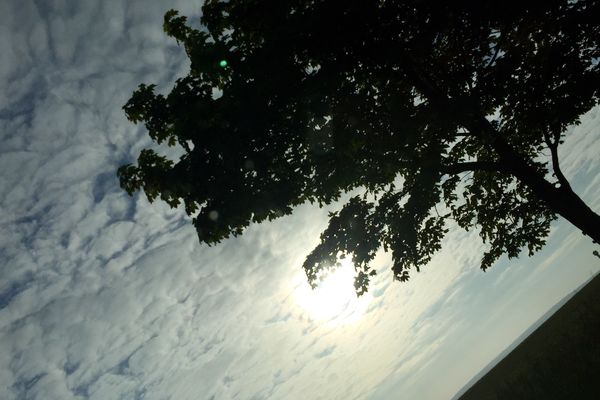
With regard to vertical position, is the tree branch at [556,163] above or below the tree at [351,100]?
below

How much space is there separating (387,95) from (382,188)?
2.44 m

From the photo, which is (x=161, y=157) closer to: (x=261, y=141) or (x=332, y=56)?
(x=261, y=141)

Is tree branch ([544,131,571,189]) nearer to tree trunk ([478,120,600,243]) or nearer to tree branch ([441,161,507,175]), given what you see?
tree trunk ([478,120,600,243])

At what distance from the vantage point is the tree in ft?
25.9

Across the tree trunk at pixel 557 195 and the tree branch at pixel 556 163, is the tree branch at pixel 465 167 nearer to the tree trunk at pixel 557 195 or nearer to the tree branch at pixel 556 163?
the tree trunk at pixel 557 195

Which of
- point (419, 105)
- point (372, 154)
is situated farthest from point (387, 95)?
point (372, 154)

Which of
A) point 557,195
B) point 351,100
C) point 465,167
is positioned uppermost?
point 351,100

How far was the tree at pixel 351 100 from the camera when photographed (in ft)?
25.9

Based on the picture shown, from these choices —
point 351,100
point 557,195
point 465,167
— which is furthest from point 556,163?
point 351,100

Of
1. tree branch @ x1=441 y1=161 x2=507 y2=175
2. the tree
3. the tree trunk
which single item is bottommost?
the tree trunk

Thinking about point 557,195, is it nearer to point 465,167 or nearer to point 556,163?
point 556,163

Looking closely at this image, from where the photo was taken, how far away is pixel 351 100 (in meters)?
8.30

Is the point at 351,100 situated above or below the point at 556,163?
above

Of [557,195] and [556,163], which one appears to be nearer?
[557,195]
